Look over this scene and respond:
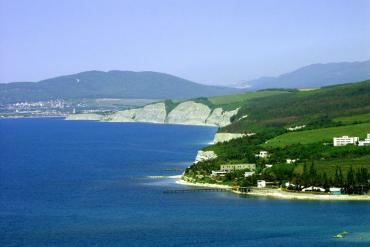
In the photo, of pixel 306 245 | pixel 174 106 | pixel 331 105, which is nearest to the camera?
pixel 306 245

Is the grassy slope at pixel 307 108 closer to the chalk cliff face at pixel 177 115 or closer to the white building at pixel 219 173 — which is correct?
the chalk cliff face at pixel 177 115

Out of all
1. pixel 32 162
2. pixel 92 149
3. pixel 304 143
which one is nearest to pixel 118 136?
pixel 92 149

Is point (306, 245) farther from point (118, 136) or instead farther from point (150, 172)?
point (118, 136)

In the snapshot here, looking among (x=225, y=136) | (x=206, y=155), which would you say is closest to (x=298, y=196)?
(x=206, y=155)

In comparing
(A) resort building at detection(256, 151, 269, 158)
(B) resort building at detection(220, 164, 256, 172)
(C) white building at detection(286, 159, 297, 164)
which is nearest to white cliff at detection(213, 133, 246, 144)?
(A) resort building at detection(256, 151, 269, 158)

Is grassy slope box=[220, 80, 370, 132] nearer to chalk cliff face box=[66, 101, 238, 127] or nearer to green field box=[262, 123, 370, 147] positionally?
green field box=[262, 123, 370, 147]

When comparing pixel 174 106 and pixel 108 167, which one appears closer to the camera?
pixel 108 167
